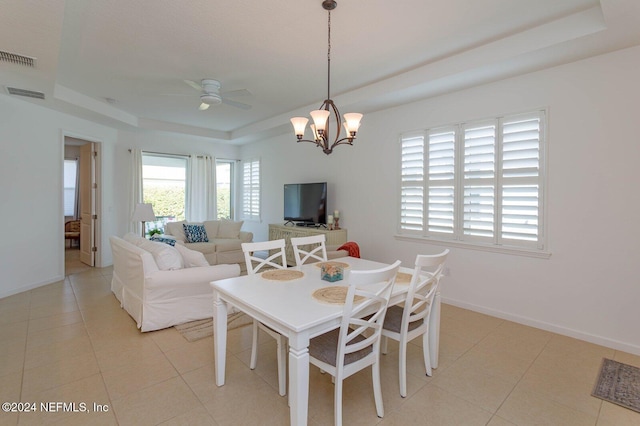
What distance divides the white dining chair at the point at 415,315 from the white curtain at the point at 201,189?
6025 mm

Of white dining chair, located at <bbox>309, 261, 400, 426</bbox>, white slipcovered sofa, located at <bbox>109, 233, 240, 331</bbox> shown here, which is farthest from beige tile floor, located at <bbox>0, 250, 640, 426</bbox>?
white dining chair, located at <bbox>309, 261, 400, 426</bbox>

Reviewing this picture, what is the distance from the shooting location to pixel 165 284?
317 cm

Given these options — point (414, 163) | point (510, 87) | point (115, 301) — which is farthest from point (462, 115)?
point (115, 301)

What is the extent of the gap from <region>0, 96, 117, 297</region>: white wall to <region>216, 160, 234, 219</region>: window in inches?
125

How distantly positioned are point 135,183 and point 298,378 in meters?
6.24

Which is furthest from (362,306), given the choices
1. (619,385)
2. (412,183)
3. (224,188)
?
(224,188)

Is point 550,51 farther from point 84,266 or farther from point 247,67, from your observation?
point 84,266

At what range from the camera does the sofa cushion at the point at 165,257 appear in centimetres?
324

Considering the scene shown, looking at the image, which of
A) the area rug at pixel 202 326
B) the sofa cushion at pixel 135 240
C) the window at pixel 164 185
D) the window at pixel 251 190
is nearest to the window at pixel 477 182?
the area rug at pixel 202 326

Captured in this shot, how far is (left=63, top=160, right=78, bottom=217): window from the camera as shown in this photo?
7994 mm

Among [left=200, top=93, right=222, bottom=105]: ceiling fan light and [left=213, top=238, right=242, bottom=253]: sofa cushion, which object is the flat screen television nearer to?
[left=213, top=238, right=242, bottom=253]: sofa cushion

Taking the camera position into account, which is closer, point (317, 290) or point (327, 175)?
point (317, 290)

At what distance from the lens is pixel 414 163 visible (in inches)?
171

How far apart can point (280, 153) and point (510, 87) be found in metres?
4.50
